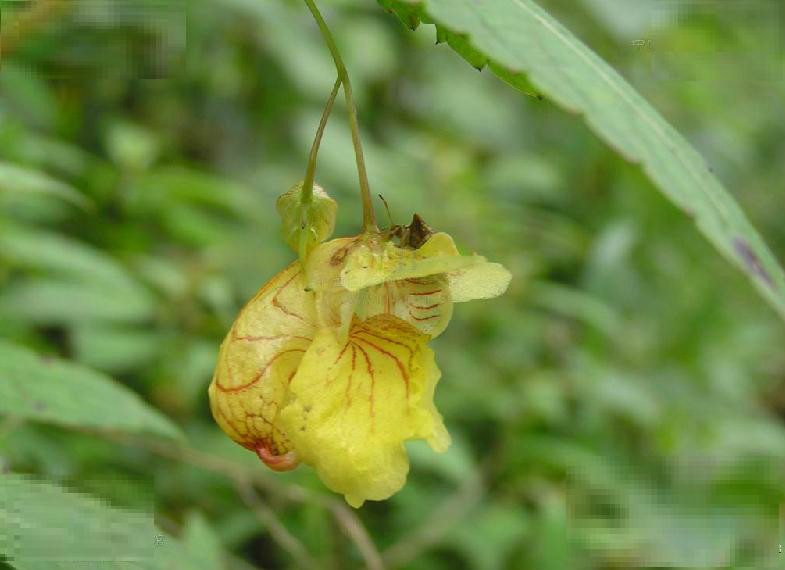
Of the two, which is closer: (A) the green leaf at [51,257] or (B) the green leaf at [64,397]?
(B) the green leaf at [64,397]

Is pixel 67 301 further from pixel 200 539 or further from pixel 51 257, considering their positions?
pixel 200 539

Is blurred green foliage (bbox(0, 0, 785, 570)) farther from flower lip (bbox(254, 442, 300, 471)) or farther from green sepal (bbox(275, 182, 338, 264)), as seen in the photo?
green sepal (bbox(275, 182, 338, 264))

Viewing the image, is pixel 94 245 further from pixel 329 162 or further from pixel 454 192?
pixel 454 192

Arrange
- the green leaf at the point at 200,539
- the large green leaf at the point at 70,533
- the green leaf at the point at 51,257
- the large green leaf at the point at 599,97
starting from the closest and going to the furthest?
the large green leaf at the point at 599,97
the large green leaf at the point at 70,533
the green leaf at the point at 200,539
the green leaf at the point at 51,257

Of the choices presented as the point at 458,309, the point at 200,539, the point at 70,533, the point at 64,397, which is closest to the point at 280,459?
the point at 70,533

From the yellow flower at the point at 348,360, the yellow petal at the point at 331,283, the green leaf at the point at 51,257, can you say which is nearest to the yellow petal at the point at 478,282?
the yellow flower at the point at 348,360

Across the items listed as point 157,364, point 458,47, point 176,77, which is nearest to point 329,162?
point 176,77

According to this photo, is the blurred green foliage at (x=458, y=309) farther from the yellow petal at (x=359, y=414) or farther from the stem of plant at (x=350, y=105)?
the stem of plant at (x=350, y=105)
